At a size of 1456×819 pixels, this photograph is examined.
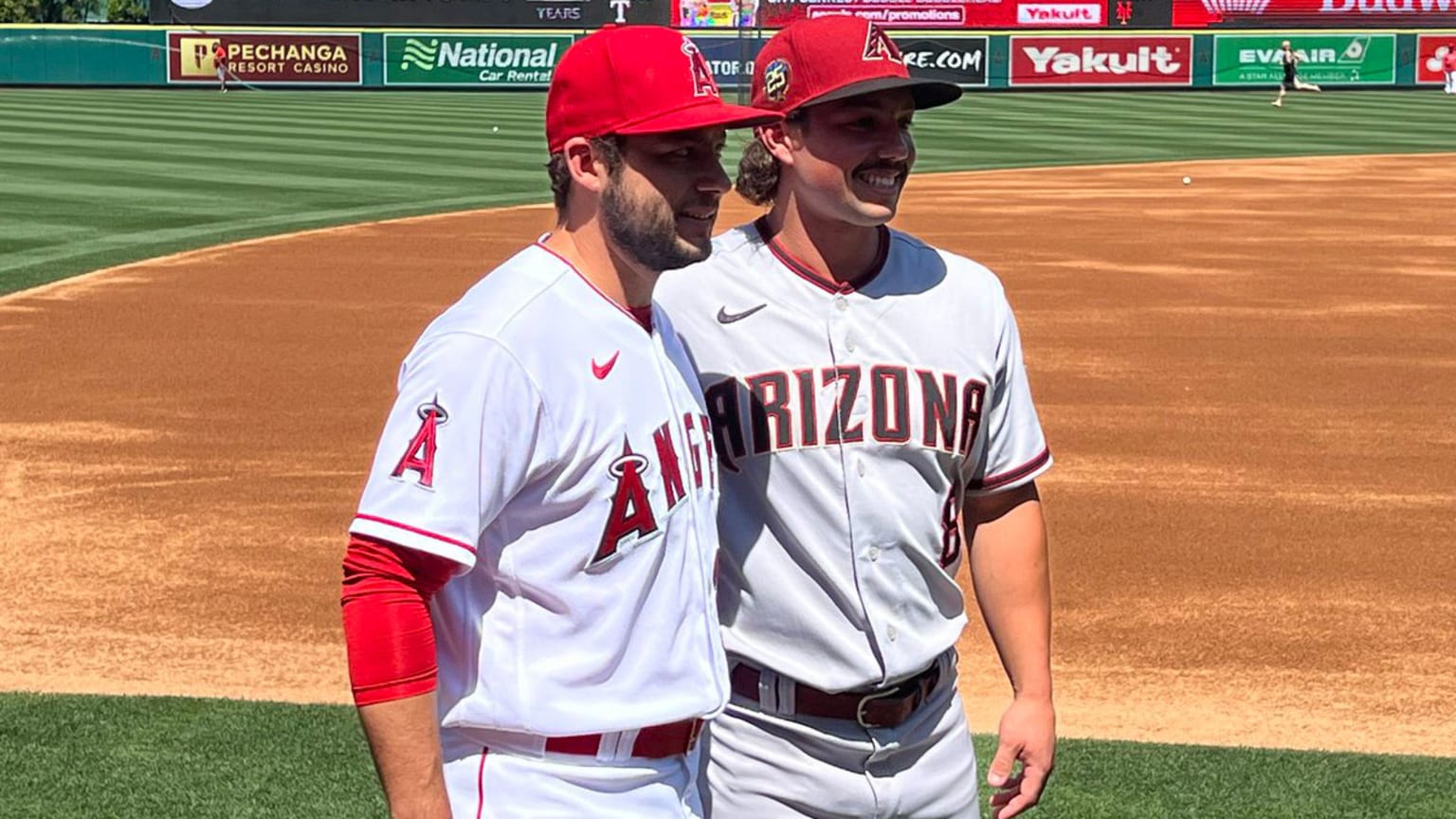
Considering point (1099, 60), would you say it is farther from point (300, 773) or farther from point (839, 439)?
point (839, 439)

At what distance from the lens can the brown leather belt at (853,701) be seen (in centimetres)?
314

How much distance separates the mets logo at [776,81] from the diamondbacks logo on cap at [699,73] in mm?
428

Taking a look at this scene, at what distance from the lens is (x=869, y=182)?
3.14m

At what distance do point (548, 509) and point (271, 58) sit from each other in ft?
141

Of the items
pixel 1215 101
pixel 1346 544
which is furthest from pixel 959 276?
pixel 1215 101

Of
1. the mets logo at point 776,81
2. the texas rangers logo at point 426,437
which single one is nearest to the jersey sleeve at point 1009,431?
the mets logo at point 776,81

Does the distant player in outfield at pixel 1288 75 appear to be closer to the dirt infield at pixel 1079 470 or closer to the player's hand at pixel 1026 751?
the dirt infield at pixel 1079 470

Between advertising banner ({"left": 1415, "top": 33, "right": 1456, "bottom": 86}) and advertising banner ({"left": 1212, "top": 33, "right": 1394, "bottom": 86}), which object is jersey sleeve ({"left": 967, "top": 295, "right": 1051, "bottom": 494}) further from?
advertising banner ({"left": 1415, "top": 33, "right": 1456, "bottom": 86})

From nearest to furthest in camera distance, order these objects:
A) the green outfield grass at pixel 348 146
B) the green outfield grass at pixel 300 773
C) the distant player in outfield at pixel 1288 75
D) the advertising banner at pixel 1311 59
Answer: the green outfield grass at pixel 300 773 < the green outfield grass at pixel 348 146 < the distant player in outfield at pixel 1288 75 < the advertising banner at pixel 1311 59

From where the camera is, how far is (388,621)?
2.42 m

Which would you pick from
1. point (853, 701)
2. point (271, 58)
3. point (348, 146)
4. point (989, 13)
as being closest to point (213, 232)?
point (348, 146)

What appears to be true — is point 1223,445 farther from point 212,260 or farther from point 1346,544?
point 212,260

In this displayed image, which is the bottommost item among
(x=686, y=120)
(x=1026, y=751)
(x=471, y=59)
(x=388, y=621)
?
(x=1026, y=751)

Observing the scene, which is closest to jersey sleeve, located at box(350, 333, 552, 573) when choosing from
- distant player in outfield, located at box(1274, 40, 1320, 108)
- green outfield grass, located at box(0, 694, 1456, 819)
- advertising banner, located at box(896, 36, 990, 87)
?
green outfield grass, located at box(0, 694, 1456, 819)
